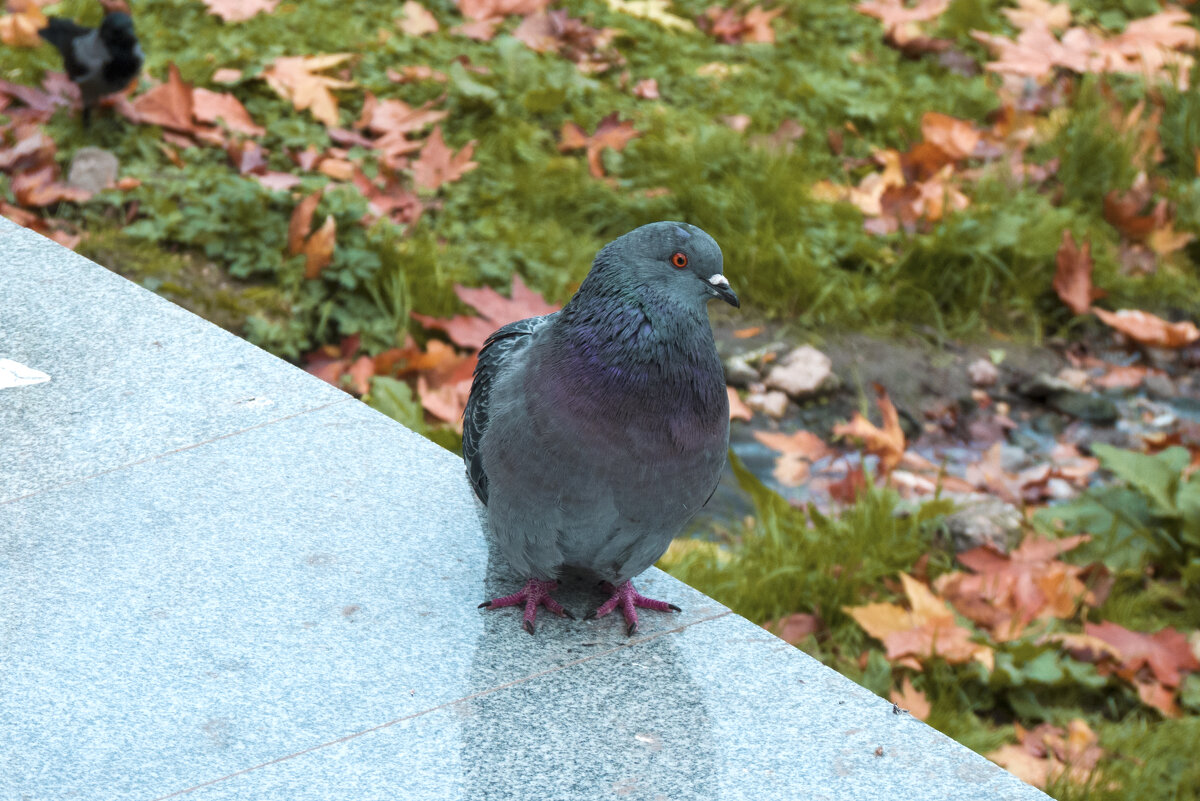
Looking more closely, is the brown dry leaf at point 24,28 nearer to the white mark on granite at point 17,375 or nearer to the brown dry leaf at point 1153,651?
the white mark on granite at point 17,375

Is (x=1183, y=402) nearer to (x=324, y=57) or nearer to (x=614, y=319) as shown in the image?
(x=614, y=319)

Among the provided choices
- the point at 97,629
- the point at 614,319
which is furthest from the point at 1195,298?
the point at 97,629

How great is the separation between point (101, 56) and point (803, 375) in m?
2.77

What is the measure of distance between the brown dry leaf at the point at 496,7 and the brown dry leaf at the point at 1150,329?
300 centimetres

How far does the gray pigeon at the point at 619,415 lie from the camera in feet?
7.11

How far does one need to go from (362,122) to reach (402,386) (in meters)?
1.80

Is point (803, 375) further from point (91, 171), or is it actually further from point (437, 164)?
point (91, 171)

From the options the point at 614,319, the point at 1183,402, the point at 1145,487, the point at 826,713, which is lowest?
the point at 1183,402

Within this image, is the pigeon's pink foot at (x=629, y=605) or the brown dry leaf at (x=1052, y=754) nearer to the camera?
the pigeon's pink foot at (x=629, y=605)

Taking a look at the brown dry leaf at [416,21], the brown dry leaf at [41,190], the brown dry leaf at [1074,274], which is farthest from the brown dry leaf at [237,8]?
the brown dry leaf at [1074,274]

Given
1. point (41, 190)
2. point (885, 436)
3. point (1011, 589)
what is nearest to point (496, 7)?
point (41, 190)

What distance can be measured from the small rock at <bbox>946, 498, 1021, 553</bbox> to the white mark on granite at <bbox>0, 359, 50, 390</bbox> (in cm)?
247

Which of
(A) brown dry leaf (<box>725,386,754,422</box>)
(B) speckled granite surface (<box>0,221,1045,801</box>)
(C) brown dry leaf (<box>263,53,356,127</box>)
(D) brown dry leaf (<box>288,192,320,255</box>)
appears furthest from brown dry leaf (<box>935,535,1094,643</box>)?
(C) brown dry leaf (<box>263,53,356,127</box>)

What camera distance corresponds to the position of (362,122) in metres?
5.08
